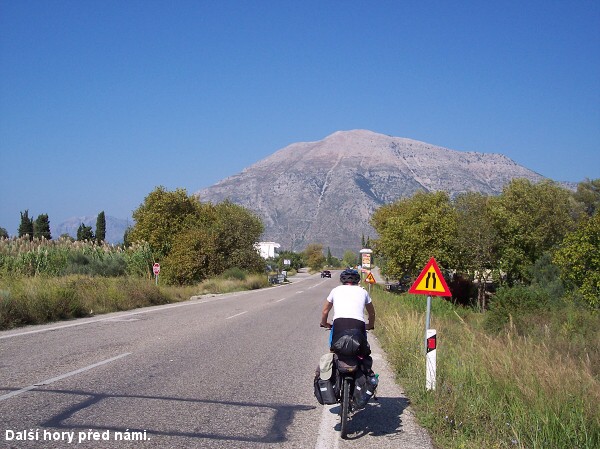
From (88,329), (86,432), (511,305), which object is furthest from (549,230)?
(86,432)

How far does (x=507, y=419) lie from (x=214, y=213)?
53.5m

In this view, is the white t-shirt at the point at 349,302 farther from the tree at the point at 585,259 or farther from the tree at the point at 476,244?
the tree at the point at 476,244

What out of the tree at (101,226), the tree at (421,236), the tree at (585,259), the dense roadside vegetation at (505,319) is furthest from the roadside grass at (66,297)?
the tree at (101,226)

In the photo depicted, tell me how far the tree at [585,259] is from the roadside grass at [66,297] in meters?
18.8

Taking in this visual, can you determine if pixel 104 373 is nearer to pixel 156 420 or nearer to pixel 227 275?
pixel 156 420

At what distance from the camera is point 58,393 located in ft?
24.1

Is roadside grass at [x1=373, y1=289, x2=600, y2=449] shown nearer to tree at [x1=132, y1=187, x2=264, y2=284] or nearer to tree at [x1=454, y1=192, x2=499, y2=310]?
tree at [x1=454, y1=192, x2=499, y2=310]

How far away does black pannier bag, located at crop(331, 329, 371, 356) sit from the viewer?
6.25 m

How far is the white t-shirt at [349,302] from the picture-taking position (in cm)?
671

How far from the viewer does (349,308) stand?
22.1ft

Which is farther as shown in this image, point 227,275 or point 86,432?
point 227,275

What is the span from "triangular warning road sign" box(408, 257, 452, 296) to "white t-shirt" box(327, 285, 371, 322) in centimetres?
241

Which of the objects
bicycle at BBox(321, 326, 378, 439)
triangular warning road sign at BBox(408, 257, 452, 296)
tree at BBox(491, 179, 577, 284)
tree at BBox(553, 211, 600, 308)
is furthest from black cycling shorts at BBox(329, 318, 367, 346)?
tree at BBox(491, 179, 577, 284)

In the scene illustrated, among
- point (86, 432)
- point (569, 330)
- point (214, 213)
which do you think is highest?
point (214, 213)
